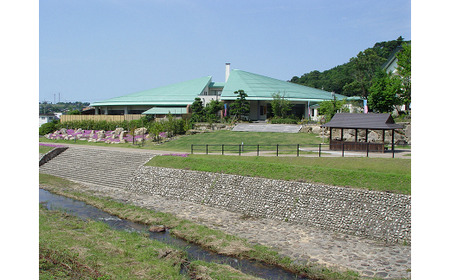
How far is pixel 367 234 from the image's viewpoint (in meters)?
13.3

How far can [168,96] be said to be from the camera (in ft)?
183

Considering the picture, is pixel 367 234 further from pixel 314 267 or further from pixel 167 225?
pixel 167 225

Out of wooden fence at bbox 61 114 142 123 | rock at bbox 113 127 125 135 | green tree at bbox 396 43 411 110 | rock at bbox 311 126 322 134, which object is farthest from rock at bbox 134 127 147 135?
green tree at bbox 396 43 411 110

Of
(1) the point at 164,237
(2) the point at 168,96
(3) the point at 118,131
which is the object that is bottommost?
(1) the point at 164,237

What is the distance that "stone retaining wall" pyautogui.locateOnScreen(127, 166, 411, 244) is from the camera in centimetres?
1342

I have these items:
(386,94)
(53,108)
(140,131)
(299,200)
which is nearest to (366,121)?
(299,200)

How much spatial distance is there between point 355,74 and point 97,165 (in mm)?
38181

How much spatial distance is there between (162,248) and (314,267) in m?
4.68

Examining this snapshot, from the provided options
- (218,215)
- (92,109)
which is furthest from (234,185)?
(92,109)

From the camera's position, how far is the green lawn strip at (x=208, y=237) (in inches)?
426

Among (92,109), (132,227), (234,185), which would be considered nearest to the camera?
(132,227)

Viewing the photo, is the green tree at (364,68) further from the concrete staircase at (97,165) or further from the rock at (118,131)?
the concrete staircase at (97,165)

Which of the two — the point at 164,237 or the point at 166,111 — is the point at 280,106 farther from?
the point at 164,237

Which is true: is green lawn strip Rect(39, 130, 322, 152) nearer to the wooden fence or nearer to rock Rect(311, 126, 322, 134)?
rock Rect(311, 126, 322, 134)
